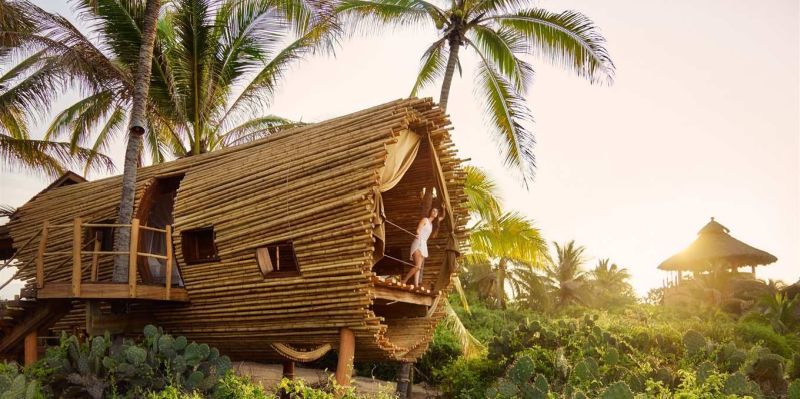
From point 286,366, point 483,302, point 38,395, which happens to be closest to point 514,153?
point 286,366

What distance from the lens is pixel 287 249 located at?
11812 millimetres

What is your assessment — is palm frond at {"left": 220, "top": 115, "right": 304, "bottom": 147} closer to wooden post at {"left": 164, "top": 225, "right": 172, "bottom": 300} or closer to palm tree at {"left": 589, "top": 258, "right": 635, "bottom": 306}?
wooden post at {"left": 164, "top": 225, "right": 172, "bottom": 300}

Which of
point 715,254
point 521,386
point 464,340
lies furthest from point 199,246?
point 715,254

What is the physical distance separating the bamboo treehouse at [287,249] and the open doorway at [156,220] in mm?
43

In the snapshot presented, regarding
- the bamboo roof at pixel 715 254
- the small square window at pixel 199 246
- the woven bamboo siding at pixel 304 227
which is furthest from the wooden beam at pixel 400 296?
the bamboo roof at pixel 715 254

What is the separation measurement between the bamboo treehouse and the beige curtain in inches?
1.0

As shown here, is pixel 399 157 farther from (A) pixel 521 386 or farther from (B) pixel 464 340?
(B) pixel 464 340

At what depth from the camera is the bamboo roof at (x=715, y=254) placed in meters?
28.5

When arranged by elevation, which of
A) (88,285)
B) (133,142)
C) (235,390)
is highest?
(133,142)

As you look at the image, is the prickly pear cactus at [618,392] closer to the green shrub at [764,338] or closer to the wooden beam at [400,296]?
the wooden beam at [400,296]

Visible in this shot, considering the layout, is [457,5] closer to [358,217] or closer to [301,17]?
[301,17]

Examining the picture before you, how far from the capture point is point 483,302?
2778 cm

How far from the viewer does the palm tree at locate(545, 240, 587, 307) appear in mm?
33344

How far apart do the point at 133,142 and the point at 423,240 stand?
16.6 feet
